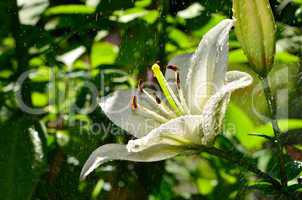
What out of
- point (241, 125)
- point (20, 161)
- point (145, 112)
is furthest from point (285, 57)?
point (20, 161)

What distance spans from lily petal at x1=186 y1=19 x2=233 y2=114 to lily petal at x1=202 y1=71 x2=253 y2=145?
2cm

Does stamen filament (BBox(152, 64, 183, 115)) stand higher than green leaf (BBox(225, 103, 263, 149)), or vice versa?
stamen filament (BBox(152, 64, 183, 115))

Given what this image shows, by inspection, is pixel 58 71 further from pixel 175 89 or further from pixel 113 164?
pixel 175 89

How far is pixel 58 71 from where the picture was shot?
81 centimetres

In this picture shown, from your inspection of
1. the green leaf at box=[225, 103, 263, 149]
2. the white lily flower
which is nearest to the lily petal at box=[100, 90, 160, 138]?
the white lily flower

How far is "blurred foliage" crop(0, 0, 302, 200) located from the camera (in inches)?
25.3

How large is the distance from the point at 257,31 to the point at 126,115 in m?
0.16

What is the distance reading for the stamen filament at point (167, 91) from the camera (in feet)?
1.73

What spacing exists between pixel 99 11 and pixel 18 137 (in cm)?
18

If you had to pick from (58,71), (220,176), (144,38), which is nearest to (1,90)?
(58,71)

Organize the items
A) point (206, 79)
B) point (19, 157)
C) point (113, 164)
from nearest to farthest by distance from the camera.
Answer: point (206, 79), point (19, 157), point (113, 164)

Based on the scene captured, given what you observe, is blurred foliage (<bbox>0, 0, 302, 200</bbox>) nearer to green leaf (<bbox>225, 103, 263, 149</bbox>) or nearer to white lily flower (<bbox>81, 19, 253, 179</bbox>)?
green leaf (<bbox>225, 103, 263, 149</bbox>)

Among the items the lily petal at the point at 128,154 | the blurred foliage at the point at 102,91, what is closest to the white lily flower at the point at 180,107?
the lily petal at the point at 128,154

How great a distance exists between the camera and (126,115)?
550mm
